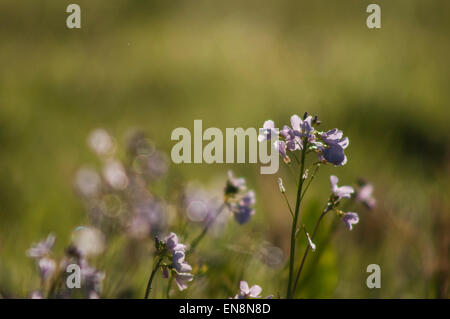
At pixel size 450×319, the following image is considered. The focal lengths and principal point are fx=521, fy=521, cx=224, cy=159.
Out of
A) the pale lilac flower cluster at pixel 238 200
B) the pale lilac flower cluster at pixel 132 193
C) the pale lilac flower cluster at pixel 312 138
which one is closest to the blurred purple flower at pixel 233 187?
the pale lilac flower cluster at pixel 238 200

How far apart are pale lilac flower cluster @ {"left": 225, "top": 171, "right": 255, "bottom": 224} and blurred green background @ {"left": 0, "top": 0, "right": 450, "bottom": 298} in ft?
0.72

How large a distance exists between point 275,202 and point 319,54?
2432 mm

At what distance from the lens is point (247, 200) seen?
1.05m

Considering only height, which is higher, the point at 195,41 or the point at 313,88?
the point at 195,41

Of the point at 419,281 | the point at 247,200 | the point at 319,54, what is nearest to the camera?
the point at 247,200

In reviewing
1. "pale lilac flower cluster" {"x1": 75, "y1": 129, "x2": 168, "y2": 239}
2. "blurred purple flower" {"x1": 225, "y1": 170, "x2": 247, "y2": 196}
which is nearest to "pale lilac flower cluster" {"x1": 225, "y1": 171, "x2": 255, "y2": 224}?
"blurred purple flower" {"x1": 225, "y1": 170, "x2": 247, "y2": 196}

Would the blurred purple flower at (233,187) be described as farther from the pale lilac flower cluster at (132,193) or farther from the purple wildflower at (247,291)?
the pale lilac flower cluster at (132,193)

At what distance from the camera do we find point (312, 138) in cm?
84

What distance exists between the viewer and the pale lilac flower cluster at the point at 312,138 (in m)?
0.82

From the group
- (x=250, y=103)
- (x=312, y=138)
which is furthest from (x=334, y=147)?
(x=250, y=103)

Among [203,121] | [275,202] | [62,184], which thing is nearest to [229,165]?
[203,121]

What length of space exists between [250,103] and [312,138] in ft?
9.92

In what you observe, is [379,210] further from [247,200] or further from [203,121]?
[203,121]

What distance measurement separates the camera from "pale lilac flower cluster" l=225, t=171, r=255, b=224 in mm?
1040
